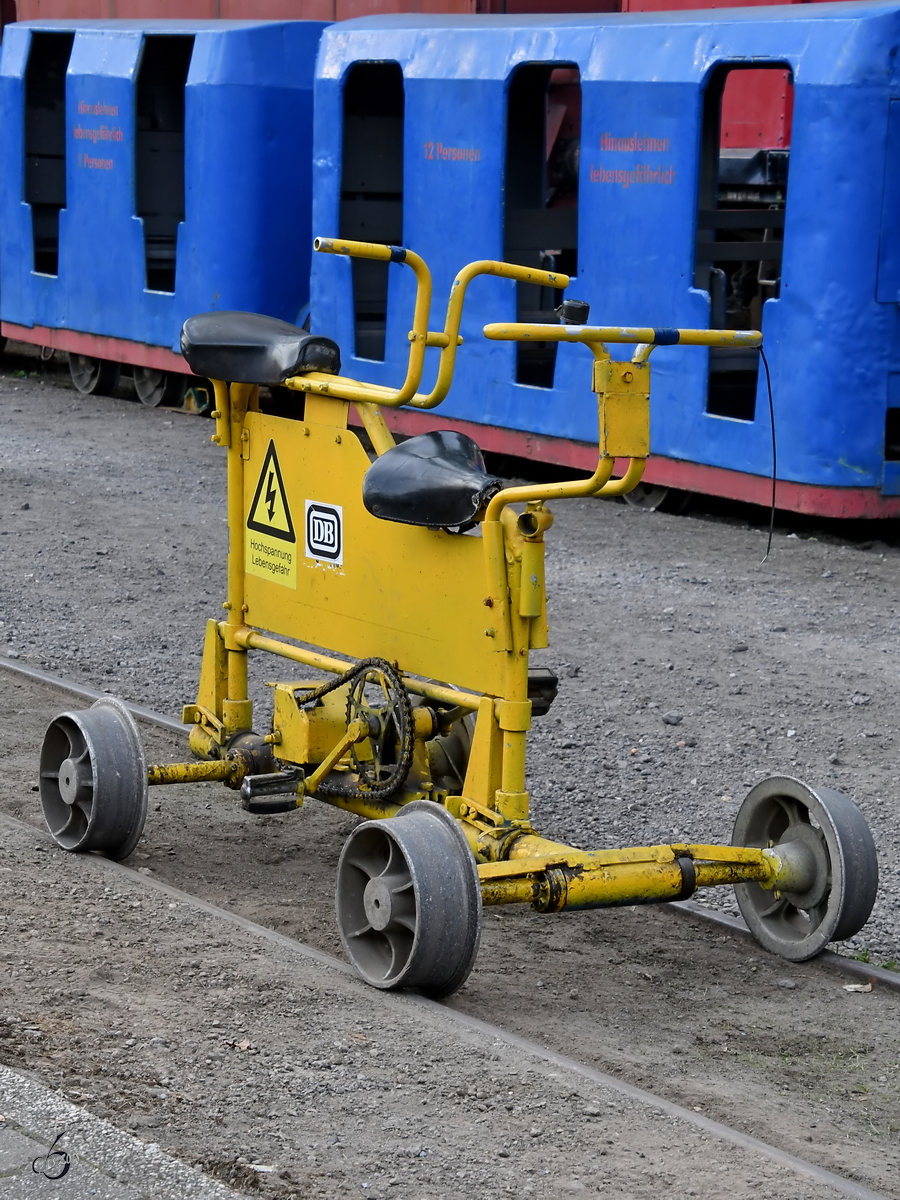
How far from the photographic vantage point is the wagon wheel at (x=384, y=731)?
15.3ft

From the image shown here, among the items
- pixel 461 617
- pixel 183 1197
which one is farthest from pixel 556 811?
pixel 183 1197

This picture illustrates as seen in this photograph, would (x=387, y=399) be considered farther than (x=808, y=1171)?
Yes

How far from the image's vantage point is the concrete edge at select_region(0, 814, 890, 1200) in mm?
3291

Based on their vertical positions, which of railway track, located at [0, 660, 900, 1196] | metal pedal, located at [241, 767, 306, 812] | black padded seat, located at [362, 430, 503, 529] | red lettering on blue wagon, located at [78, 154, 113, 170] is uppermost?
red lettering on blue wagon, located at [78, 154, 113, 170]

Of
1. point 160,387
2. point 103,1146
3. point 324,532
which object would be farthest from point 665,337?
point 160,387

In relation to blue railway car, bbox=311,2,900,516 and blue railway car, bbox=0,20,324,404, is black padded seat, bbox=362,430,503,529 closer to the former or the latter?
blue railway car, bbox=311,2,900,516

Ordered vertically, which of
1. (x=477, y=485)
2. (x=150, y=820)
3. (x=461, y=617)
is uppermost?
(x=477, y=485)

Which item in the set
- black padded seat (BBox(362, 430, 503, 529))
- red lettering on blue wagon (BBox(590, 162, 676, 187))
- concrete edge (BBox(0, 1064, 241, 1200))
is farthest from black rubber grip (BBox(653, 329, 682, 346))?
red lettering on blue wagon (BBox(590, 162, 676, 187))

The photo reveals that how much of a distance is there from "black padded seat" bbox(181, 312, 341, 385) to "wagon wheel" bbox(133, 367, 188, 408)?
32.7ft

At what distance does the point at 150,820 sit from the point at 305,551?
1.08m

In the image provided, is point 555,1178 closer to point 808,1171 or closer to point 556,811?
point 808,1171

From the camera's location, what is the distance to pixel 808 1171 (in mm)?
3287

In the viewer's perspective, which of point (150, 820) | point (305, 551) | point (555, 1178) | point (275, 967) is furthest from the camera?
point (150, 820)

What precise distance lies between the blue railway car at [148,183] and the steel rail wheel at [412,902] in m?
10.1
